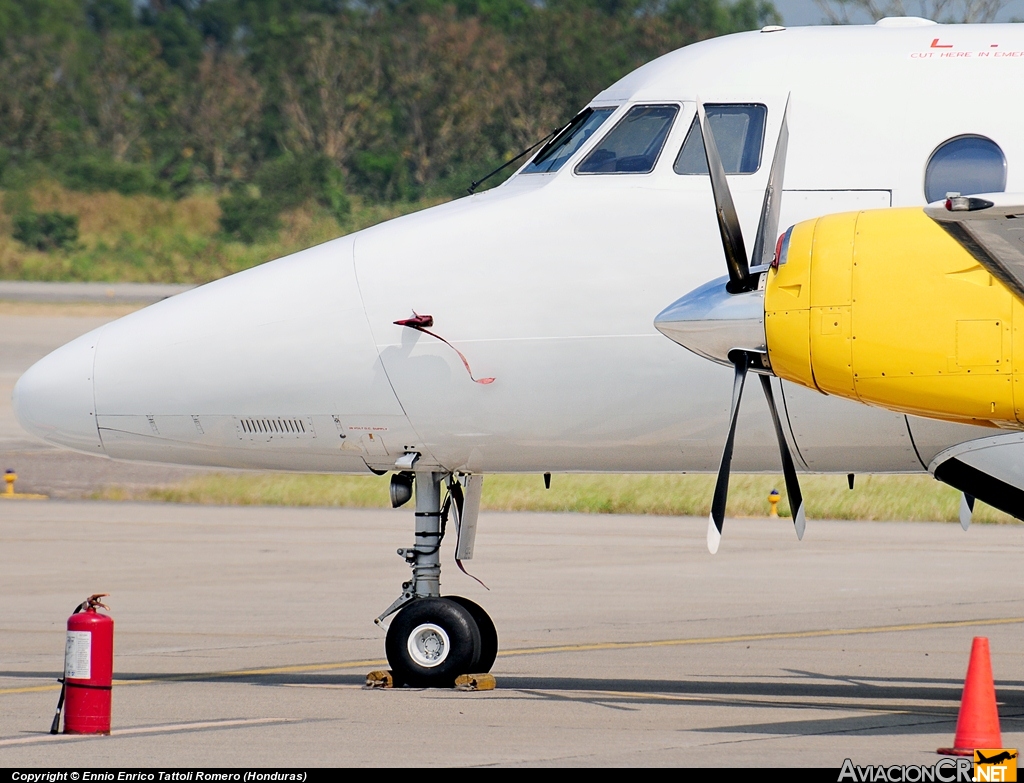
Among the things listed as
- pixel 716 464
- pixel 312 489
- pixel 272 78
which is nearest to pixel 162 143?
pixel 272 78

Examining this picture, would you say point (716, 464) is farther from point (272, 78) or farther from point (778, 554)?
point (272, 78)

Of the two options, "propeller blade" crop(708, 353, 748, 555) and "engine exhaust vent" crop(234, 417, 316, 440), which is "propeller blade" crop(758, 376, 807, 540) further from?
"engine exhaust vent" crop(234, 417, 316, 440)

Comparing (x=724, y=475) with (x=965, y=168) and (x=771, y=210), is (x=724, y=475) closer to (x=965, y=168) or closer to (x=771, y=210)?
(x=771, y=210)

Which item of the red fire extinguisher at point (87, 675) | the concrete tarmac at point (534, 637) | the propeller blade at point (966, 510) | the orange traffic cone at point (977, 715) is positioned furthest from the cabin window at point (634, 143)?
the red fire extinguisher at point (87, 675)

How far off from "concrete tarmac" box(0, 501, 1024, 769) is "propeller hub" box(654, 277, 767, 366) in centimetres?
241

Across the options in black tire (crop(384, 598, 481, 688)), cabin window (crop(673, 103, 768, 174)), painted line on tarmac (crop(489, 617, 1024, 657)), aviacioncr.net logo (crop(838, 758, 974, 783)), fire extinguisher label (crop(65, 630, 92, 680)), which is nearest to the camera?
aviacioncr.net logo (crop(838, 758, 974, 783))

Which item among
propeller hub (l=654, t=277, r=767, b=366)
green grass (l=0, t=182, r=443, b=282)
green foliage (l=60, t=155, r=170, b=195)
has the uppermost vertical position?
green foliage (l=60, t=155, r=170, b=195)

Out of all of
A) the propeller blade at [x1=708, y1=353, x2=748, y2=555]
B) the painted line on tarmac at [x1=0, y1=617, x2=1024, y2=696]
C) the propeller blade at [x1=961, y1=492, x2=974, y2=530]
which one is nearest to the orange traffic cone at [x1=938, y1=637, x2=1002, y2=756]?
the propeller blade at [x1=708, y1=353, x2=748, y2=555]

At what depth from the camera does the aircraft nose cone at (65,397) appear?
11.8 m

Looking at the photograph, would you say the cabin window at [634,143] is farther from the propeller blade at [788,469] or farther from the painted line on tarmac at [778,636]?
the painted line on tarmac at [778,636]

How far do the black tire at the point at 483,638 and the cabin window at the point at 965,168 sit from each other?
4.43 m

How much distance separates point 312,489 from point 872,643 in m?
15.0

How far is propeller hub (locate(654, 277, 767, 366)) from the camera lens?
9859mm

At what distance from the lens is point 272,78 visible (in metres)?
81.1
